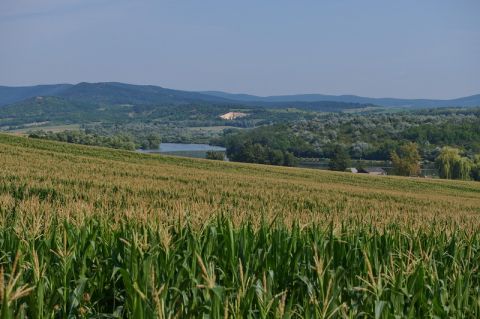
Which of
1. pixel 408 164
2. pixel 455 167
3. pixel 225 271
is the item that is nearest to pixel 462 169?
pixel 455 167

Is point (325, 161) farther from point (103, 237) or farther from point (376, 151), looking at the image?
point (103, 237)

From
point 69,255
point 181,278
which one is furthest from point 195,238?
point 69,255

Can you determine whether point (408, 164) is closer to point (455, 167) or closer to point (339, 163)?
point (455, 167)

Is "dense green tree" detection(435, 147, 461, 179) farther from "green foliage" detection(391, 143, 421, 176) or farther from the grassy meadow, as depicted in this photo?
the grassy meadow

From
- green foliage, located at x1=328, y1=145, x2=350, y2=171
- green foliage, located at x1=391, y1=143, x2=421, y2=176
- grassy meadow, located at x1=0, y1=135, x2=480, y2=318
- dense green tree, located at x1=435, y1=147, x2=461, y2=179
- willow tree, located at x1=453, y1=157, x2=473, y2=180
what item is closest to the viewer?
grassy meadow, located at x1=0, y1=135, x2=480, y2=318

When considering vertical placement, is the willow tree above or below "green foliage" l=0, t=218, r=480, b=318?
below

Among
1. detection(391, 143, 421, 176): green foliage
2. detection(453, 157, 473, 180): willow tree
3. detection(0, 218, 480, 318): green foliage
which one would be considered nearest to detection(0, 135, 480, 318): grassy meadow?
detection(0, 218, 480, 318): green foliage

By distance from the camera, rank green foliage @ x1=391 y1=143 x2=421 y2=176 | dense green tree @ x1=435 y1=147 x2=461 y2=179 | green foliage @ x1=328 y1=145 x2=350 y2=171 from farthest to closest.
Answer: green foliage @ x1=328 y1=145 x2=350 y2=171 < green foliage @ x1=391 y1=143 x2=421 y2=176 < dense green tree @ x1=435 y1=147 x2=461 y2=179

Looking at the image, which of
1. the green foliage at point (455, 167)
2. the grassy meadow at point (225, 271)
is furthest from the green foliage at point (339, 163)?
the grassy meadow at point (225, 271)

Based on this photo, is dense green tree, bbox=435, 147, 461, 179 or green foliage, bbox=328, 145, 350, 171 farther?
A: green foliage, bbox=328, 145, 350, 171

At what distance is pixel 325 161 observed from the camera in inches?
6107

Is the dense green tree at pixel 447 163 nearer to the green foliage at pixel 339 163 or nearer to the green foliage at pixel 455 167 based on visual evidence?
the green foliage at pixel 455 167

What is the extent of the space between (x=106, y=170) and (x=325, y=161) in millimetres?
125346

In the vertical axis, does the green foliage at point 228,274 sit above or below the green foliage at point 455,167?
above
